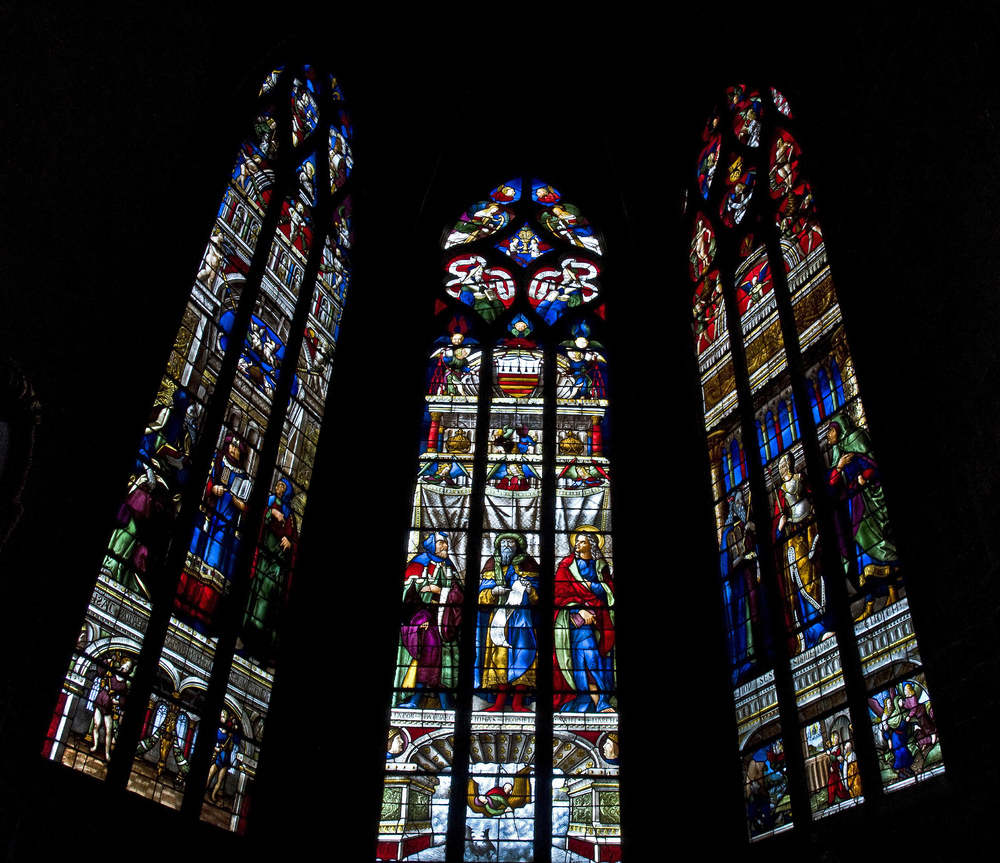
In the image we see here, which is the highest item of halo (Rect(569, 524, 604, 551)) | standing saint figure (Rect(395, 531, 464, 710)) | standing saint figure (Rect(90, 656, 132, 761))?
halo (Rect(569, 524, 604, 551))

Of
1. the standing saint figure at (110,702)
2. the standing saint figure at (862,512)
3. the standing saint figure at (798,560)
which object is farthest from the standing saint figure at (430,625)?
the standing saint figure at (862,512)

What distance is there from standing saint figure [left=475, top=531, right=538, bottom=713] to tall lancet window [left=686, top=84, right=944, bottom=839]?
4.70ft

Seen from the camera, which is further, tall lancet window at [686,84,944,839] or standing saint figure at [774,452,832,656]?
standing saint figure at [774,452,832,656]

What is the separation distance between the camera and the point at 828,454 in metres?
6.74

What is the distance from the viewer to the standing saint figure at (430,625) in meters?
7.42

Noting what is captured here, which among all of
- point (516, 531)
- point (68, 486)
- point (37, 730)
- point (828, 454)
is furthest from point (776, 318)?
point (37, 730)

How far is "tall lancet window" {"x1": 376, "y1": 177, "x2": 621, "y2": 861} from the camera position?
6.84 m

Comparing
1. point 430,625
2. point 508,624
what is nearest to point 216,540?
point 430,625

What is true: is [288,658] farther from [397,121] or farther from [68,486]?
[397,121]

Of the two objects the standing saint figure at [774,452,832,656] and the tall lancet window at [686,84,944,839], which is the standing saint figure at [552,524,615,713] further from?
the standing saint figure at [774,452,832,656]

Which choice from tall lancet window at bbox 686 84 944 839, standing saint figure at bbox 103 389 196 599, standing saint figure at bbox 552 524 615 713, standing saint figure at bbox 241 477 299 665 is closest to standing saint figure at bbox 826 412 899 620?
tall lancet window at bbox 686 84 944 839

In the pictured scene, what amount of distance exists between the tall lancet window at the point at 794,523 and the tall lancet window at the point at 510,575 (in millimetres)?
1032

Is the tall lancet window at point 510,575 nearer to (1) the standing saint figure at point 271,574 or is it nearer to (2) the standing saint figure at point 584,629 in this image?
(2) the standing saint figure at point 584,629

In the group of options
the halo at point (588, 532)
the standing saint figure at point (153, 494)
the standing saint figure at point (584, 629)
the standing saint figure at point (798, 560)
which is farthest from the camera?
the halo at point (588, 532)
